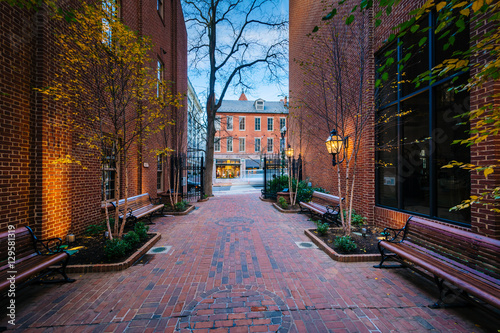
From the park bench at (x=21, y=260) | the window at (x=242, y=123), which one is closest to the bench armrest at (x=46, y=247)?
the park bench at (x=21, y=260)

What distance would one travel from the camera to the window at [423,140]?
4.57 metres

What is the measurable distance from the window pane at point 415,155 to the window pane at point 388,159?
0.27 meters

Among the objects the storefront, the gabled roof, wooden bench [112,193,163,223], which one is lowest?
wooden bench [112,193,163,223]

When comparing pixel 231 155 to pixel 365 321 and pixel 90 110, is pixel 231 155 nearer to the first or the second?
pixel 90 110

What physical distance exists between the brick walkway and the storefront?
99.0 ft

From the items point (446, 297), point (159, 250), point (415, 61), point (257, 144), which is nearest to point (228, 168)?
point (257, 144)

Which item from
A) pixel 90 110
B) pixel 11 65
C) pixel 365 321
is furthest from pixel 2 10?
pixel 365 321

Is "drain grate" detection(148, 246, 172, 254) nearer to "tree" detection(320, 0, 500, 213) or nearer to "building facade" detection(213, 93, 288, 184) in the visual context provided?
"tree" detection(320, 0, 500, 213)

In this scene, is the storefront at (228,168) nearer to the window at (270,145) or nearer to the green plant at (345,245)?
the window at (270,145)

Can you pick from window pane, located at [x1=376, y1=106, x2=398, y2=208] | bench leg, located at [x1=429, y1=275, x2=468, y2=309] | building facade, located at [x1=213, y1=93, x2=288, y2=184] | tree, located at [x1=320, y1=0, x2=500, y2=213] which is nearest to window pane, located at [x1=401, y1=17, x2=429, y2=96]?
window pane, located at [x1=376, y1=106, x2=398, y2=208]

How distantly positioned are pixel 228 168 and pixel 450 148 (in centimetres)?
3192

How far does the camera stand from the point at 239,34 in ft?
50.9

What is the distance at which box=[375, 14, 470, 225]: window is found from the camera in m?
4.57

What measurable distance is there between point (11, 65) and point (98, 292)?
4.62 meters
